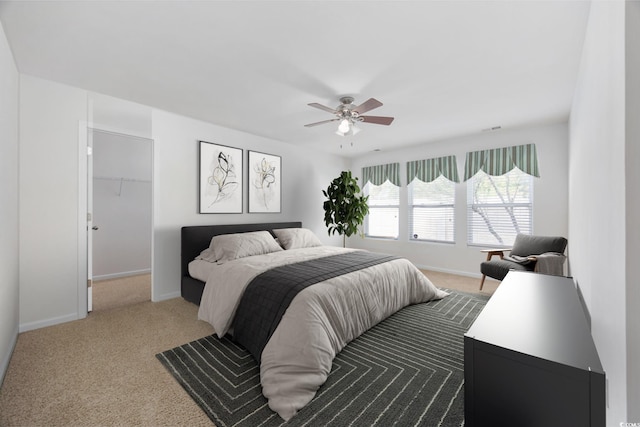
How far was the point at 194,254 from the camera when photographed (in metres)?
3.60

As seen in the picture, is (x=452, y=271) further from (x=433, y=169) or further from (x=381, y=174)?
(x=381, y=174)

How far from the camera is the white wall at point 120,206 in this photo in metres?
4.65

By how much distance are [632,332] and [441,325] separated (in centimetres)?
198

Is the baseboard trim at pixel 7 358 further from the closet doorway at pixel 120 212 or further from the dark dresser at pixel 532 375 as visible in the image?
the dark dresser at pixel 532 375

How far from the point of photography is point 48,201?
2.72 m

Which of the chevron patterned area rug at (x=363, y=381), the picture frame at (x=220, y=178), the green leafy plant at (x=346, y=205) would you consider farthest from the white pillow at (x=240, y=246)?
the green leafy plant at (x=346, y=205)

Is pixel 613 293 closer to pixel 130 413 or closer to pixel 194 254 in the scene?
pixel 130 413

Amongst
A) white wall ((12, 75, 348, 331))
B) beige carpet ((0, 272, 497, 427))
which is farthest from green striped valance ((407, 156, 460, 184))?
beige carpet ((0, 272, 497, 427))

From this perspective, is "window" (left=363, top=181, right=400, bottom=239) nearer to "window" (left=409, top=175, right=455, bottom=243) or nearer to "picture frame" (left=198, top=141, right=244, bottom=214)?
"window" (left=409, top=175, right=455, bottom=243)

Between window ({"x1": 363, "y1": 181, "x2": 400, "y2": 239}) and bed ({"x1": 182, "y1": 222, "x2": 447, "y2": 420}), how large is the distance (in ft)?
7.96

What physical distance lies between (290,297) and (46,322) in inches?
102

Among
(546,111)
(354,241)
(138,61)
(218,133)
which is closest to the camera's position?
(138,61)

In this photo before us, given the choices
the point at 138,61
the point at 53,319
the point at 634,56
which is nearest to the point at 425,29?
the point at 634,56

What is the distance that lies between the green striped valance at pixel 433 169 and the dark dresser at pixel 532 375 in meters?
3.88
